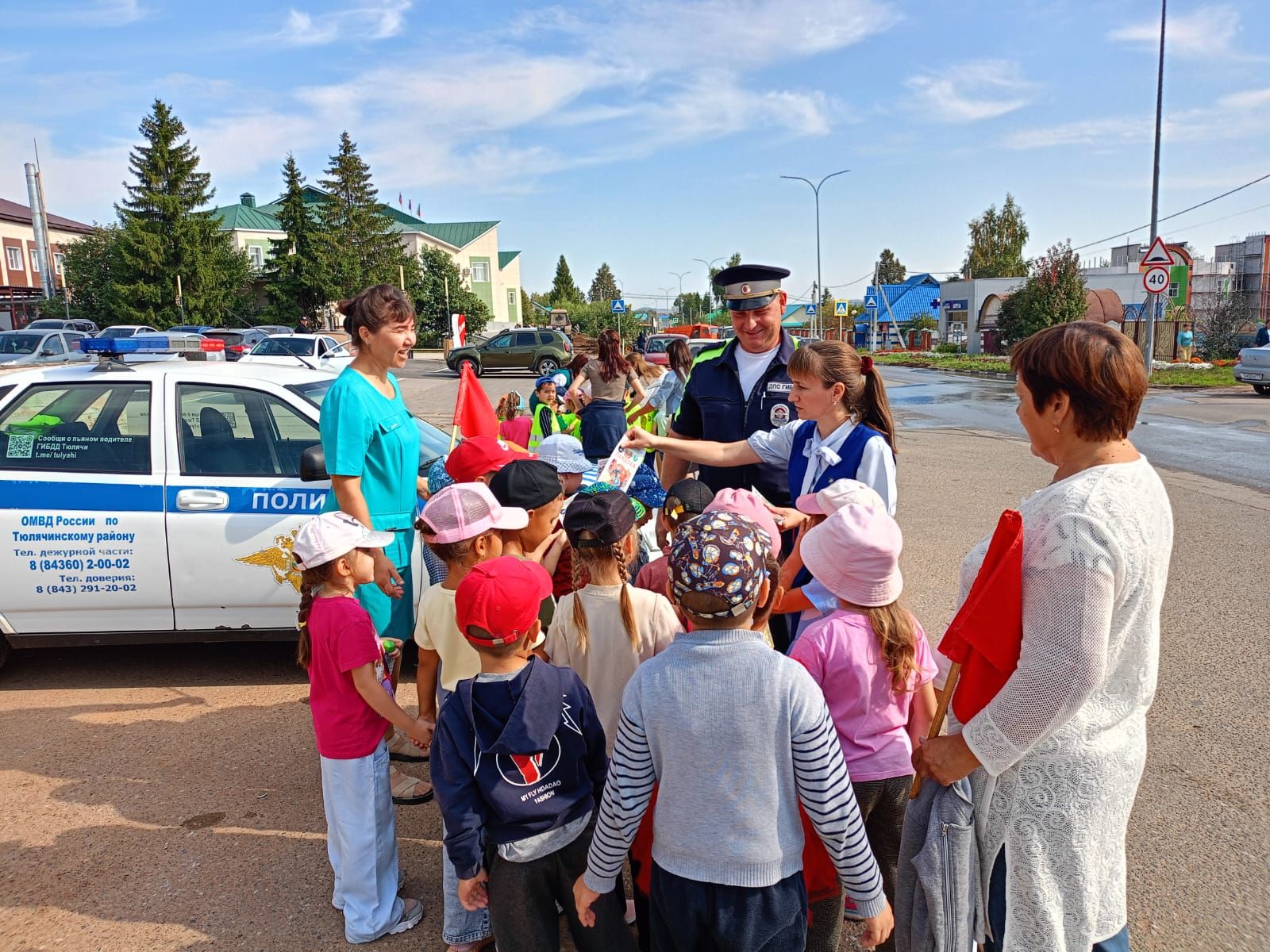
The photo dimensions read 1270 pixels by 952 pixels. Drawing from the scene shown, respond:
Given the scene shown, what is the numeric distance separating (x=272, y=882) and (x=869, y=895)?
7.33 ft

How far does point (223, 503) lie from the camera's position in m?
4.48

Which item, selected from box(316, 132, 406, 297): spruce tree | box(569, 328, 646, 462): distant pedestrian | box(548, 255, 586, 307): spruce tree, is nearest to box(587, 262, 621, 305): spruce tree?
box(548, 255, 586, 307): spruce tree

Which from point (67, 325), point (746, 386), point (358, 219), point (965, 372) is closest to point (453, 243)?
point (358, 219)

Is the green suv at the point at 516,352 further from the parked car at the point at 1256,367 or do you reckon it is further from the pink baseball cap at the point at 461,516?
the pink baseball cap at the point at 461,516

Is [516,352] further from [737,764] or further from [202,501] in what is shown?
[737,764]

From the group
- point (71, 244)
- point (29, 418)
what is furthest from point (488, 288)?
point (29, 418)

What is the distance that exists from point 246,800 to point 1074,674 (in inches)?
131

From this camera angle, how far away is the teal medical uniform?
11.0ft

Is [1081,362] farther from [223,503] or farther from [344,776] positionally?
[223,503]

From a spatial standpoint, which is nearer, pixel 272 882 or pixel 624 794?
pixel 624 794

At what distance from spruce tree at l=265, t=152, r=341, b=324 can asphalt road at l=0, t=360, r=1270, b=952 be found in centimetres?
5076

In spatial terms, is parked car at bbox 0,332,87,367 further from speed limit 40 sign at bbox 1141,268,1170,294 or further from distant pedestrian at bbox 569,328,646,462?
speed limit 40 sign at bbox 1141,268,1170,294

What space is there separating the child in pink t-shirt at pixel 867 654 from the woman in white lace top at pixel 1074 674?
411 mm

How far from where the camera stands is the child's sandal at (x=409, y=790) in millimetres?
3668
